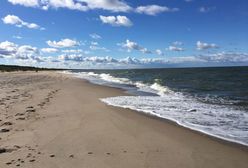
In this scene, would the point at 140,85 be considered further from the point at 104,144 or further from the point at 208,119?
the point at 104,144

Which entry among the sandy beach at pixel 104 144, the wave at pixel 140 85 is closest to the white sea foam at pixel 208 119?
the sandy beach at pixel 104 144

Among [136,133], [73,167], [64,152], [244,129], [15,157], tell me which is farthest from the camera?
[244,129]

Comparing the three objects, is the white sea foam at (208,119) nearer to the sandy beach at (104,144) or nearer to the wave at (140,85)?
the sandy beach at (104,144)

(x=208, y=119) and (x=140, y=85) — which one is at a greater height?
(x=208, y=119)

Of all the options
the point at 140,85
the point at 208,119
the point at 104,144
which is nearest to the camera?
the point at 104,144

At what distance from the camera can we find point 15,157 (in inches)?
270

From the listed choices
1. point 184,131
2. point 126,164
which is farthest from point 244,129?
point 126,164

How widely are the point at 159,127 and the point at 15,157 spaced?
5.30 m

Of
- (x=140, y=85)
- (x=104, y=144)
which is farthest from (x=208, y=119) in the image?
(x=140, y=85)

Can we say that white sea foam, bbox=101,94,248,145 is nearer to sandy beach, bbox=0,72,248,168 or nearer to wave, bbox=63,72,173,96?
sandy beach, bbox=0,72,248,168

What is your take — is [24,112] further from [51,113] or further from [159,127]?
[159,127]

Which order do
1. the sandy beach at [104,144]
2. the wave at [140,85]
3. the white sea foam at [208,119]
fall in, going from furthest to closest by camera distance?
the wave at [140,85]
the white sea foam at [208,119]
the sandy beach at [104,144]

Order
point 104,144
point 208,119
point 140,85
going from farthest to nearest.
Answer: point 140,85 < point 208,119 < point 104,144

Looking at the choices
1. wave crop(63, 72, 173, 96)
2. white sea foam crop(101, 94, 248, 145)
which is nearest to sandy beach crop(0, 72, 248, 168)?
white sea foam crop(101, 94, 248, 145)
